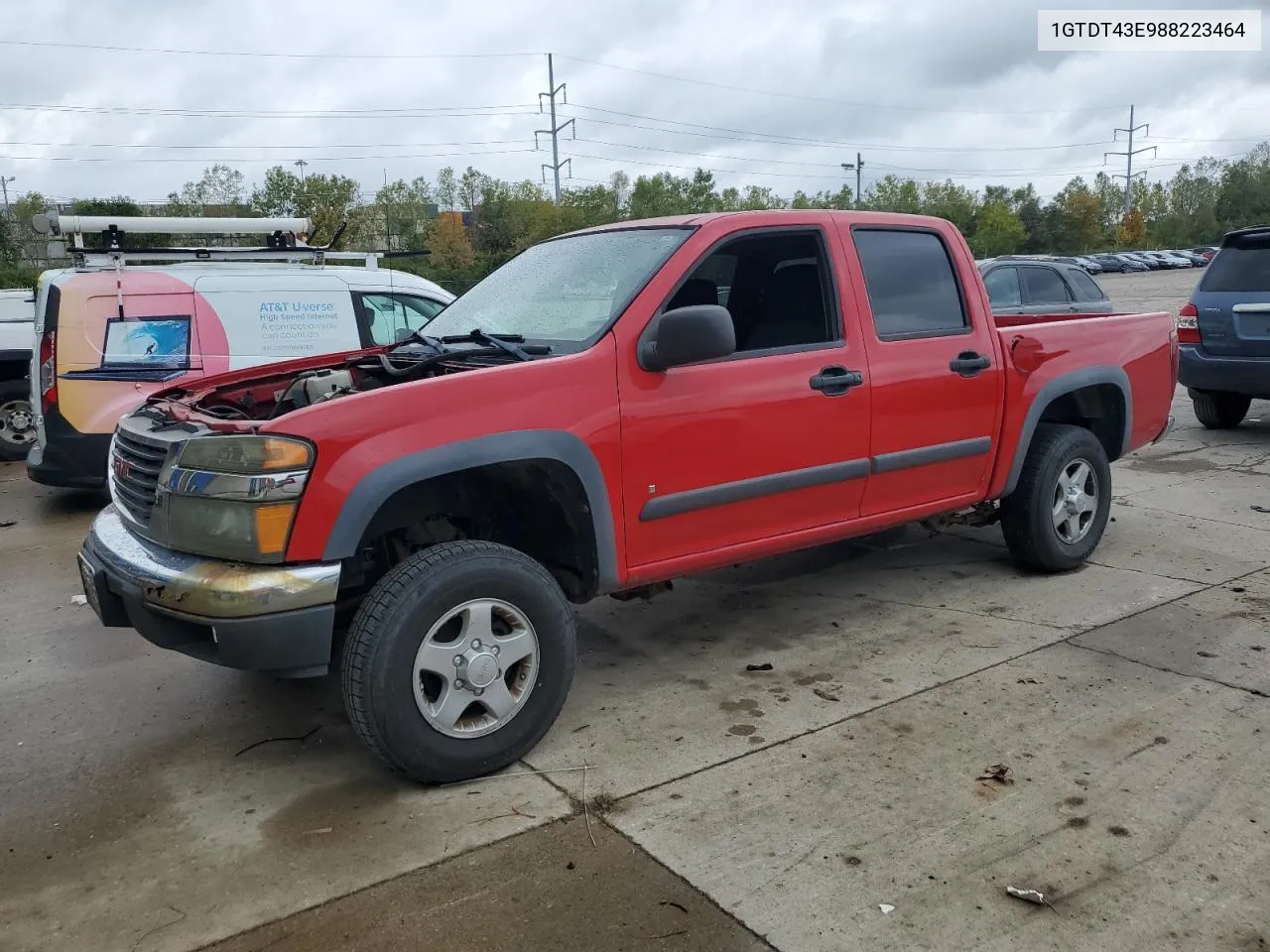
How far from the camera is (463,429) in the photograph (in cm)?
333

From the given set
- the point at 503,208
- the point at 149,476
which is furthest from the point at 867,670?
the point at 503,208

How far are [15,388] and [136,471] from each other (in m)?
8.02

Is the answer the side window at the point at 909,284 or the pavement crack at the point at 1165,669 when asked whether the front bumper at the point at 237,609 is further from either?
the pavement crack at the point at 1165,669

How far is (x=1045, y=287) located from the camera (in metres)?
11.6

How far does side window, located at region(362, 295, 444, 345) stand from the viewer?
8555 millimetres

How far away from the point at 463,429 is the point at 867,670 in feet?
6.57

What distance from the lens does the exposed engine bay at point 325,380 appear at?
3727 millimetres

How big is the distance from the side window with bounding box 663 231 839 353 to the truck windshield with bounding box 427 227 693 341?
316mm

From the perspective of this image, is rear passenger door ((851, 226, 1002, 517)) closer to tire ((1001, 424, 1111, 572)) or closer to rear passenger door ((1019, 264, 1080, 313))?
tire ((1001, 424, 1111, 572))

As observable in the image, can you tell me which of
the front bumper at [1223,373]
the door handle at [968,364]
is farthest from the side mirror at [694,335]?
the front bumper at [1223,373]

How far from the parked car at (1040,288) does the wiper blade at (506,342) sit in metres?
7.86

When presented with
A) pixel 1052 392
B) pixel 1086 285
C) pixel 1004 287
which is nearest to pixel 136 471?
pixel 1052 392

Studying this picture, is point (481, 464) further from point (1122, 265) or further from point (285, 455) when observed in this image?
point (1122, 265)

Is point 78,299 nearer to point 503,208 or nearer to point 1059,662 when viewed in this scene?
point 1059,662
